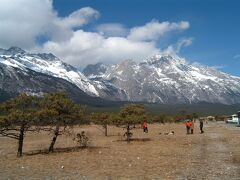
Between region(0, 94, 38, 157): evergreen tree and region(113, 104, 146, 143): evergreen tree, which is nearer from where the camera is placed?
region(0, 94, 38, 157): evergreen tree

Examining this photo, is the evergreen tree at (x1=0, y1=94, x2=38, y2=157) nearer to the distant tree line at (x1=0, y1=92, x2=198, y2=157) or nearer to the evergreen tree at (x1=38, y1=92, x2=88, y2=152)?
the distant tree line at (x1=0, y1=92, x2=198, y2=157)

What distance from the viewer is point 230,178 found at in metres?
21.2

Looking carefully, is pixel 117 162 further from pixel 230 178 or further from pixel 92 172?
pixel 230 178

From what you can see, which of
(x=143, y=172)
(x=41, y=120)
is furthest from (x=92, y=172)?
(x=41, y=120)

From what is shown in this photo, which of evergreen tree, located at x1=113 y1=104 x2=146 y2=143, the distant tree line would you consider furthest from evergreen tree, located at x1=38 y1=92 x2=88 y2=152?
evergreen tree, located at x1=113 y1=104 x2=146 y2=143

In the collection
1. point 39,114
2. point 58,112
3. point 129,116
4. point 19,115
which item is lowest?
point 19,115

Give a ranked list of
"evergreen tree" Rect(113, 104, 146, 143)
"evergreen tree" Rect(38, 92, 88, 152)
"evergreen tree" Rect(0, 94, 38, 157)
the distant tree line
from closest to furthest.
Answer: "evergreen tree" Rect(0, 94, 38, 157), the distant tree line, "evergreen tree" Rect(38, 92, 88, 152), "evergreen tree" Rect(113, 104, 146, 143)

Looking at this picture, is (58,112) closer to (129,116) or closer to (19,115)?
(19,115)

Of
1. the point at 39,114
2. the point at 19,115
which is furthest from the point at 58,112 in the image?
the point at 19,115

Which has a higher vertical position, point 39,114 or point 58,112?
point 58,112

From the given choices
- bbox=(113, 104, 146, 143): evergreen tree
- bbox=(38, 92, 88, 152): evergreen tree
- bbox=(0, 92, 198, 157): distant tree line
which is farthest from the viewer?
bbox=(113, 104, 146, 143): evergreen tree

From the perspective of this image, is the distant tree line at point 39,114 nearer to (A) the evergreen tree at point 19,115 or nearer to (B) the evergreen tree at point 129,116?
(A) the evergreen tree at point 19,115

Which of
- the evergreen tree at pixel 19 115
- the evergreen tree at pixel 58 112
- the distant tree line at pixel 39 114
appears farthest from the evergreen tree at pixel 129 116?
the evergreen tree at pixel 19 115

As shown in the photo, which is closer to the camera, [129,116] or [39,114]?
[39,114]
